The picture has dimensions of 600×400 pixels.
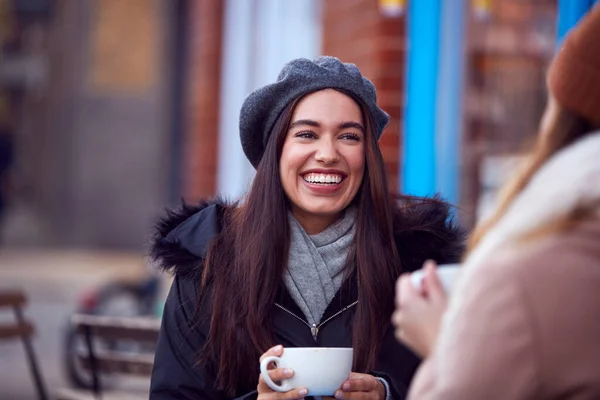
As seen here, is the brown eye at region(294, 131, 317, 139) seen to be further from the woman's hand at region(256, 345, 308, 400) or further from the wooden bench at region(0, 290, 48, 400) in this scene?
the wooden bench at region(0, 290, 48, 400)

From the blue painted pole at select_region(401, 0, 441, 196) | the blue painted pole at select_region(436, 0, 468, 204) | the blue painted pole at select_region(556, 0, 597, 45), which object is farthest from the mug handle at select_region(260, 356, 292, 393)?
the blue painted pole at select_region(436, 0, 468, 204)

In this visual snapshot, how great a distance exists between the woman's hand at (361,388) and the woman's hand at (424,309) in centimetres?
58

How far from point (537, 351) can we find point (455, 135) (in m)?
4.65

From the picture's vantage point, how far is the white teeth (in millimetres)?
3049

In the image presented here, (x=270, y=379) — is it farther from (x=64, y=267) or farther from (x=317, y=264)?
(x=64, y=267)

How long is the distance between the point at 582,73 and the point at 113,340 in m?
3.35

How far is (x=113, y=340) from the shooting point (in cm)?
484

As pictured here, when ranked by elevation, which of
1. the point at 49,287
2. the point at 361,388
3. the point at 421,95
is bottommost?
the point at 49,287

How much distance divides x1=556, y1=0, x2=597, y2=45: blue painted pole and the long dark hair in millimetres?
1143

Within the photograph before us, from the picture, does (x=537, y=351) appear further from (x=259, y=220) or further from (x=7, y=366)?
(x=7, y=366)

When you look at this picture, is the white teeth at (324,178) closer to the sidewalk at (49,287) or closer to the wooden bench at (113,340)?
the wooden bench at (113,340)

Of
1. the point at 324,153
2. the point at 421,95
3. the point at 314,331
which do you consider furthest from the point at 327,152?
the point at 421,95

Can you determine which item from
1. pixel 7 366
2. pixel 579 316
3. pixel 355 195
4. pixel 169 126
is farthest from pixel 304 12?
pixel 169 126

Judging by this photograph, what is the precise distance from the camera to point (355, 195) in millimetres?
3143
